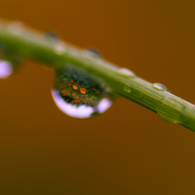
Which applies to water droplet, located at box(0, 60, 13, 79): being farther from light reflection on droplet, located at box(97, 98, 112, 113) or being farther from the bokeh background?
the bokeh background

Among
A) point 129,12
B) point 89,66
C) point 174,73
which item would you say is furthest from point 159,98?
point 129,12

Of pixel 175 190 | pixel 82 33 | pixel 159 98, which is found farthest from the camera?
pixel 82 33

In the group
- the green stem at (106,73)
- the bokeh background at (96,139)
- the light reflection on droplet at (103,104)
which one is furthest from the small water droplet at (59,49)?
the bokeh background at (96,139)

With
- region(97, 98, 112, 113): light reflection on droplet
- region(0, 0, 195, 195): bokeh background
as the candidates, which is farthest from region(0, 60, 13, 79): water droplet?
region(0, 0, 195, 195): bokeh background

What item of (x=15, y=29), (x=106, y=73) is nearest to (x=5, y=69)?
(x=15, y=29)

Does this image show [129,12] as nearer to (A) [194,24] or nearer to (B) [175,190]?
(A) [194,24]

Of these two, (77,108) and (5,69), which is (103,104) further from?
(5,69)
